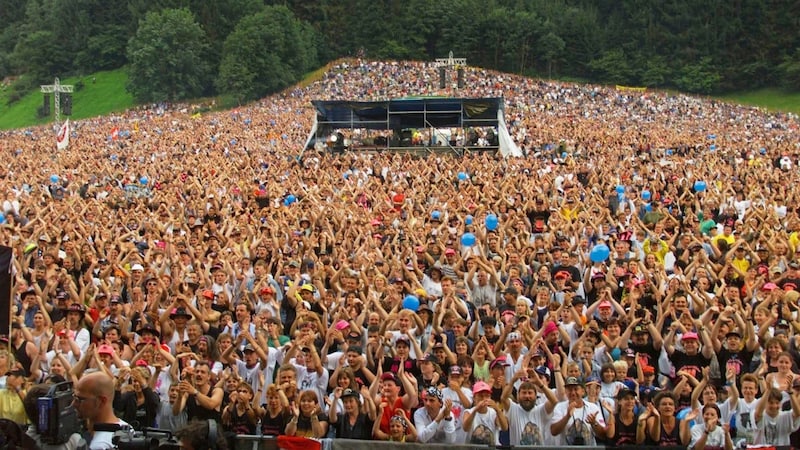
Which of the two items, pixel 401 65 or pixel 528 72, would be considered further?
pixel 528 72

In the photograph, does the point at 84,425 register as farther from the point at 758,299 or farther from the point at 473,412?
the point at 758,299

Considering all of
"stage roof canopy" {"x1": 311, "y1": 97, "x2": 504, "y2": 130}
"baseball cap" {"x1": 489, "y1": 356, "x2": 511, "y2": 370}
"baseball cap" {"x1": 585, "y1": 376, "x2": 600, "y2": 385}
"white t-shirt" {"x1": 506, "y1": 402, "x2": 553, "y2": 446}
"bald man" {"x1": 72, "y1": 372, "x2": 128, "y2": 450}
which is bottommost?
"white t-shirt" {"x1": 506, "y1": 402, "x2": 553, "y2": 446}

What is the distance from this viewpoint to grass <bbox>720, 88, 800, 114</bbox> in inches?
2601

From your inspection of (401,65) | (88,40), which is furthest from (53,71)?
(401,65)

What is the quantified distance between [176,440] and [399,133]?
78.3 feet

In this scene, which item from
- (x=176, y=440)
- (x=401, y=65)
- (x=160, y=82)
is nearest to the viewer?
(x=176, y=440)

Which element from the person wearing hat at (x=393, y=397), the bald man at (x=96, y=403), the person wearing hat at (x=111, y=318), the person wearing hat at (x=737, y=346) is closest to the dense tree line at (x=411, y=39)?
the person wearing hat at (x=111, y=318)

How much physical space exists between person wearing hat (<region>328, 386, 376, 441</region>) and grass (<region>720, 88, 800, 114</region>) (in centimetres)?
6125

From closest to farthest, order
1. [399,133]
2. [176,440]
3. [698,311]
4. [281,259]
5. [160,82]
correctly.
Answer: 1. [176,440]
2. [698,311]
3. [281,259]
4. [399,133]
5. [160,82]

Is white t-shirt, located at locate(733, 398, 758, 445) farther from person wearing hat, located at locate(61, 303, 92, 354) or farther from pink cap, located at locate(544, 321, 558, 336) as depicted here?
person wearing hat, located at locate(61, 303, 92, 354)

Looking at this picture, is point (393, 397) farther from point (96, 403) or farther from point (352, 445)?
point (96, 403)

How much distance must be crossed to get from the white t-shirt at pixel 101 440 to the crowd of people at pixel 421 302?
2 cm

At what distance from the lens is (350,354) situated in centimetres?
838

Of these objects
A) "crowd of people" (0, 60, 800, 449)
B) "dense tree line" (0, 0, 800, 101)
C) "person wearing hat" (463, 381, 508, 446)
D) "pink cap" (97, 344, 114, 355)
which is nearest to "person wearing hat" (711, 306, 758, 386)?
"crowd of people" (0, 60, 800, 449)
